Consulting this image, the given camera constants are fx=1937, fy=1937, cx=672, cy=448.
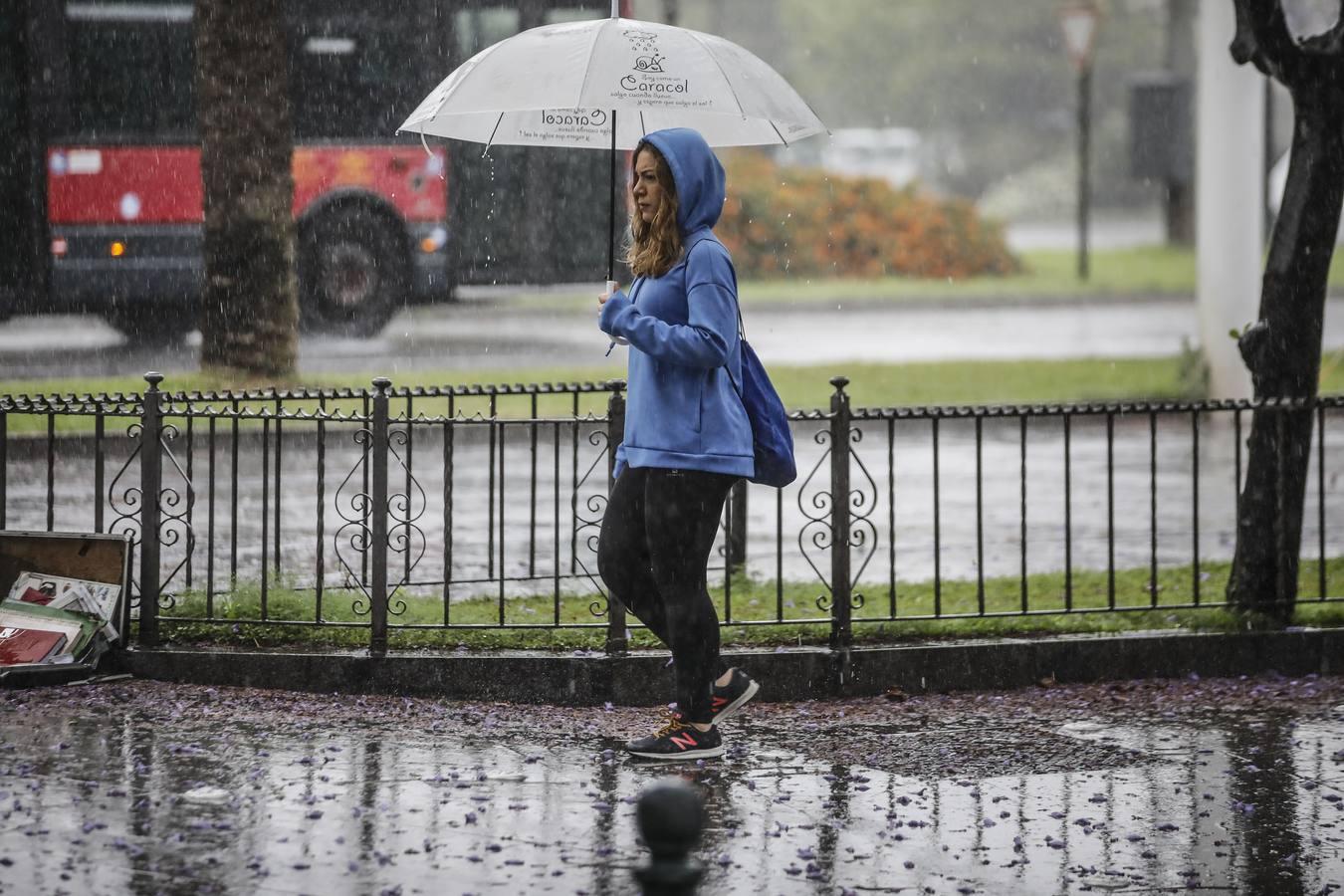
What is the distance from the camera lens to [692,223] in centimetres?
588

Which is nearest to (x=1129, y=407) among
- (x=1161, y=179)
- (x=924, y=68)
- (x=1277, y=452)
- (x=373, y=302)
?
(x=1277, y=452)

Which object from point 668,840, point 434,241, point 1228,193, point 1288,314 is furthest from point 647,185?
point 434,241

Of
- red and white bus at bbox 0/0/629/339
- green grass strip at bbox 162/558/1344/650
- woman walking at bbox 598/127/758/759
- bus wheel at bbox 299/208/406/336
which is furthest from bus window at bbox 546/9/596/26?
woman walking at bbox 598/127/758/759

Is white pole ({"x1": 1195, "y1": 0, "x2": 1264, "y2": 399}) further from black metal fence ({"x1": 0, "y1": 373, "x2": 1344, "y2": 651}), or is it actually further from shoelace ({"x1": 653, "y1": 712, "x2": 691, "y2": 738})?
shoelace ({"x1": 653, "y1": 712, "x2": 691, "y2": 738})

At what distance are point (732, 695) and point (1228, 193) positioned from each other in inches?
A: 434

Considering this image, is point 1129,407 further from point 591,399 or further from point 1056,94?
point 1056,94

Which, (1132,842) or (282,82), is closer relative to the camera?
(1132,842)

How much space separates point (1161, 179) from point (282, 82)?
A: 71.0 ft

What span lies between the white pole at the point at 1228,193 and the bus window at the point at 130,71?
927cm

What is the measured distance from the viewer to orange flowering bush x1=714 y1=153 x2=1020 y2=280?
2764 centimetres

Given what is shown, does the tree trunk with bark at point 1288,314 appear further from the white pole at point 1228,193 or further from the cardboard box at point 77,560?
the white pole at point 1228,193

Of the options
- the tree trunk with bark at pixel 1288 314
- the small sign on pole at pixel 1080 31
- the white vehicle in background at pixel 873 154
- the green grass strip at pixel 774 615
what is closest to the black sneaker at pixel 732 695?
the green grass strip at pixel 774 615

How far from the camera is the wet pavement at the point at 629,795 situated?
504cm

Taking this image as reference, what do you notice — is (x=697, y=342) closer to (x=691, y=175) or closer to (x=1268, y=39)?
(x=691, y=175)
